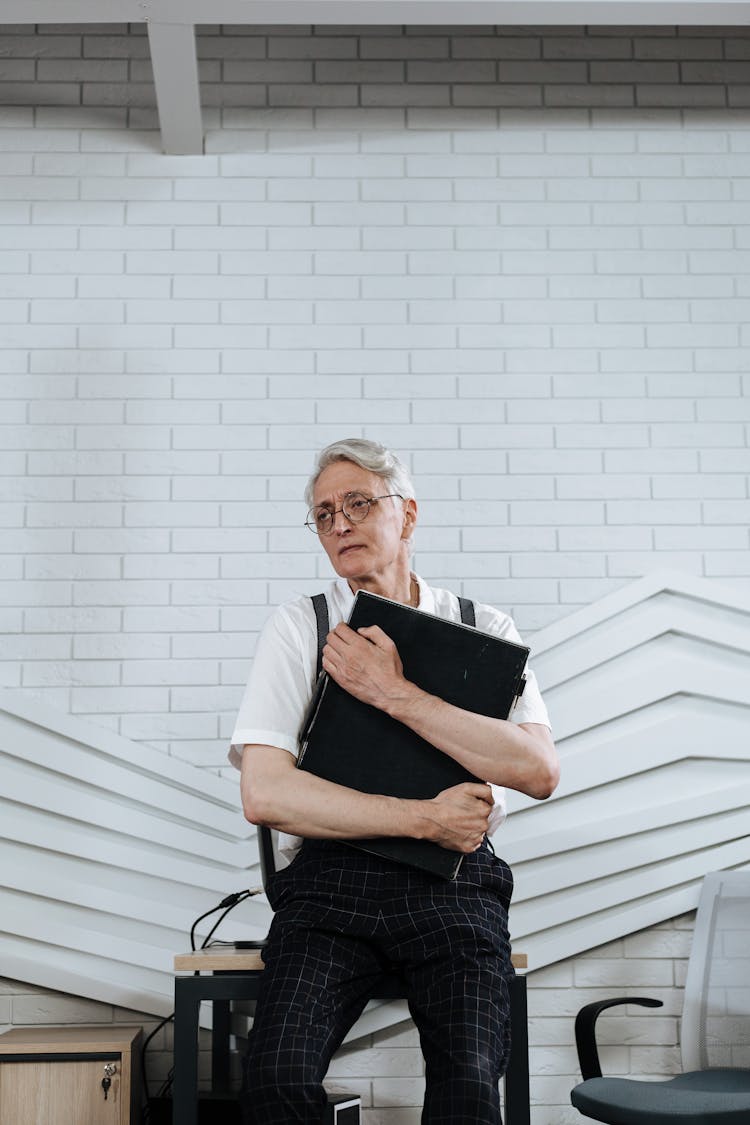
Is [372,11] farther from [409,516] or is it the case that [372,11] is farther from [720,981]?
[720,981]

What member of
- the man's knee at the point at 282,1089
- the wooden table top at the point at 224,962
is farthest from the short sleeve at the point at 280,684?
the man's knee at the point at 282,1089

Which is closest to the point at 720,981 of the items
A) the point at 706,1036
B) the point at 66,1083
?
the point at 706,1036

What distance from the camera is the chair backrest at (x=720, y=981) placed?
2.74m

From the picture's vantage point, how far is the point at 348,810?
213 cm

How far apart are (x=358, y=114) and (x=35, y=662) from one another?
1937 mm

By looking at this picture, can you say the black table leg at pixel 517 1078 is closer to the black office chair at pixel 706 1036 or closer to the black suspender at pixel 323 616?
the black office chair at pixel 706 1036

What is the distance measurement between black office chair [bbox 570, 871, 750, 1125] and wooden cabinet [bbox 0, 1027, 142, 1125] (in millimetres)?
1043

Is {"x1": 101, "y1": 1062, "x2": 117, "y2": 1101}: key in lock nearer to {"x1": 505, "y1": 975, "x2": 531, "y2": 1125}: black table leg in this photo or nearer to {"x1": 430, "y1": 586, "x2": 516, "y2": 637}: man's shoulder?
{"x1": 505, "y1": 975, "x2": 531, "y2": 1125}: black table leg

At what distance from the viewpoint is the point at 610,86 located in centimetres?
359

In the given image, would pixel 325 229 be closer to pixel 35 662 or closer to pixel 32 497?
pixel 32 497

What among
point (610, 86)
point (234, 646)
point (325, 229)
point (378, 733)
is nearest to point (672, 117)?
point (610, 86)

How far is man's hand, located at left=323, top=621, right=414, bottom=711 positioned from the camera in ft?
7.20

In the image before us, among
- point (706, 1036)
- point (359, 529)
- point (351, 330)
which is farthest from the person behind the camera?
point (351, 330)

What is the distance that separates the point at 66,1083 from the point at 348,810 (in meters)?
1.11
